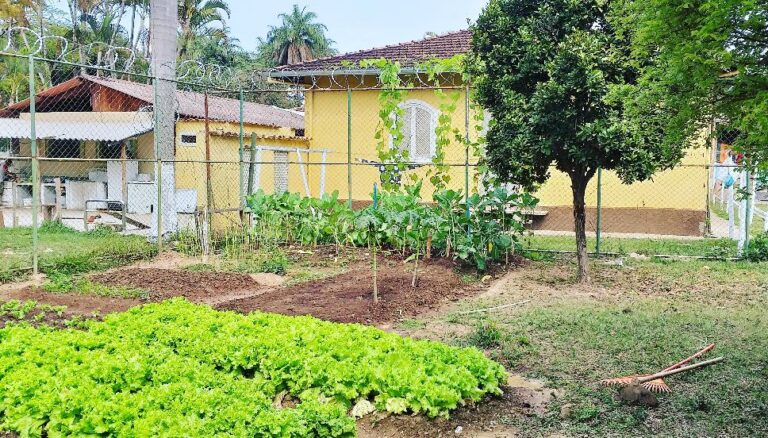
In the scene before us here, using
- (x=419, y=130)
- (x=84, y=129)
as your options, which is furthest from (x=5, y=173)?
(x=419, y=130)

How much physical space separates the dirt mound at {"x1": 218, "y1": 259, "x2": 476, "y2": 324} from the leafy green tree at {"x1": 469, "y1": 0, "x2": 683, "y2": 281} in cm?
200

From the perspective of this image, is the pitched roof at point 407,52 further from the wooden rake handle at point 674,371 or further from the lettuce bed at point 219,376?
the wooden rake handle at point 674,371

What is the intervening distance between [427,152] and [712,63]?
13297 millimetres

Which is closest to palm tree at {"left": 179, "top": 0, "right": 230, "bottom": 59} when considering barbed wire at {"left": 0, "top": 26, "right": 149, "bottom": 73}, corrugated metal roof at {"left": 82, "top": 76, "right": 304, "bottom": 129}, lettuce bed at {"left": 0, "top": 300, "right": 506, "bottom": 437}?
barbed wire at {"left": 0, "top": 26, "right": 149, "bottom": 73}

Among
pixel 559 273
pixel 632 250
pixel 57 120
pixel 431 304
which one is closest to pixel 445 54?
pixel 632 250

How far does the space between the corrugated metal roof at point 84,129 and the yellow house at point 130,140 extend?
28 millimetres

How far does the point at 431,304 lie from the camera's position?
8.90 m

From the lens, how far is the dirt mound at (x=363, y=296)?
820 cm

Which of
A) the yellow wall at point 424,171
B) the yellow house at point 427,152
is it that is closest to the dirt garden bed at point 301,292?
the yellow house at point 427,152

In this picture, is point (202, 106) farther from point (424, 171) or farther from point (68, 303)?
point (68, 303)

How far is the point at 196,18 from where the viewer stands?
4544cm

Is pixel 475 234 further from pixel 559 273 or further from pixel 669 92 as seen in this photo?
pixel 669 92

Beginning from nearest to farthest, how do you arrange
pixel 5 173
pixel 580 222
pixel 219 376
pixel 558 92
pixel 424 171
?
pixel 219 376 < pixel 558 92 < pixel 580 222 < pixel 424 171 < pixel 5 173

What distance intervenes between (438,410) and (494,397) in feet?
2.37
